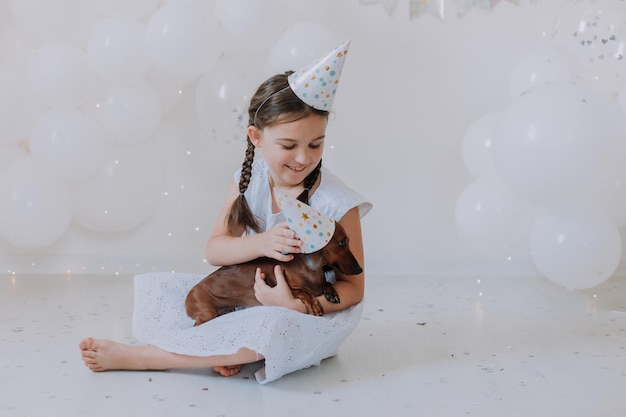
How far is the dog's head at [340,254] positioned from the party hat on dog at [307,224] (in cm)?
3

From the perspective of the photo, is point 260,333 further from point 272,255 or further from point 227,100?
point 227,100

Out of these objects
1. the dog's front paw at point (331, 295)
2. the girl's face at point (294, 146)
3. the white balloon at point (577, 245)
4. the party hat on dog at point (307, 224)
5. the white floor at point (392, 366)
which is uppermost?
the girl's face at point (294, 146)

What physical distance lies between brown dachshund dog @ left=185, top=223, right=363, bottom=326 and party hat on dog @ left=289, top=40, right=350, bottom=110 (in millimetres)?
263

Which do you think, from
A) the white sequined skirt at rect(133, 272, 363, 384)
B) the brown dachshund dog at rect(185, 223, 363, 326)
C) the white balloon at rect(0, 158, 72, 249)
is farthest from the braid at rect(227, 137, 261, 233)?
the white balloon at rect(0, 158, 72, 249)

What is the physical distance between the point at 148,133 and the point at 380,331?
1069 mm

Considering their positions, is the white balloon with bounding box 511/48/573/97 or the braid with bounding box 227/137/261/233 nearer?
the braid with bounding box 227/137/261/233

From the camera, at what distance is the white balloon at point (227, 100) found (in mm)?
2523

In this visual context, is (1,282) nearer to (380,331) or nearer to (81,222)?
(81,222)

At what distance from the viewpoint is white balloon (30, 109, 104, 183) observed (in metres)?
2.57

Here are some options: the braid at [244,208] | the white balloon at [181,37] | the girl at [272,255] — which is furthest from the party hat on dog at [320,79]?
the white balloon at [181,37]

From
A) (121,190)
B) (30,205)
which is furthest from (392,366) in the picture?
(30,205)

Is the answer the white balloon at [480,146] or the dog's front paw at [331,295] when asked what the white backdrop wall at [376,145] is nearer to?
the white balloon at [480,146]

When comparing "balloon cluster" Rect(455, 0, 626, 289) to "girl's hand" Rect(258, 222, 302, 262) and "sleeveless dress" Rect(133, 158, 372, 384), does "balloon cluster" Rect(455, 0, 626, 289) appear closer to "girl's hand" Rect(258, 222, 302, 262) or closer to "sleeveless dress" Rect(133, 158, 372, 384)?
"sleeveless dress" Rect(133, 158, 372, 384)

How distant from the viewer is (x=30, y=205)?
2.64m
